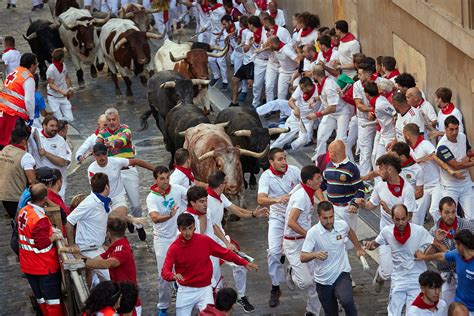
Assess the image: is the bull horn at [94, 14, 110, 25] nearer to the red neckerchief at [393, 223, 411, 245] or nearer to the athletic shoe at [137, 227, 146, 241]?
the athletic shoe at [137, 227, 146, 241]

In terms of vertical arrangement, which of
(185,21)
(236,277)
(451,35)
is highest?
(451,35)

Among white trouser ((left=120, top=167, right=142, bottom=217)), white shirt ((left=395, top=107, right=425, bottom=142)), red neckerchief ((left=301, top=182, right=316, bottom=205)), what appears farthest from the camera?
white trouser ((left=120, top=167, right=142, bottom=217))

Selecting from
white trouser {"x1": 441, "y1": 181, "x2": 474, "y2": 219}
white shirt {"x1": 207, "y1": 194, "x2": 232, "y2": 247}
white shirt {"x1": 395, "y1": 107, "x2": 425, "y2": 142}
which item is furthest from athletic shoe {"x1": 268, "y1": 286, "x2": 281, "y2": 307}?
white shirt {"x1": 395, "y1": 107, "x2": 425, "y2": 142}

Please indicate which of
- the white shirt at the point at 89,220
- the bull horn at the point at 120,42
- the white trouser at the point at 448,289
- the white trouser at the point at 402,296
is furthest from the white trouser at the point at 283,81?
the white trouser at the point at 448,289

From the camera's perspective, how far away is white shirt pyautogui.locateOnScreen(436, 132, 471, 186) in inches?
658

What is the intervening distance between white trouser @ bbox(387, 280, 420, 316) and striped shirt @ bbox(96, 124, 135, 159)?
18.3 ft

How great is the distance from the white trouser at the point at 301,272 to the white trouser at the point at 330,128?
16.3 feet

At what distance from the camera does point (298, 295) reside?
16.4 metres

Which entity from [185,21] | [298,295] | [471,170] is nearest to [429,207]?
[471,170]

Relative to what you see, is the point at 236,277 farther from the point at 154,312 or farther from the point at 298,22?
the point at 298,22

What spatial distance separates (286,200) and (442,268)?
243 cm

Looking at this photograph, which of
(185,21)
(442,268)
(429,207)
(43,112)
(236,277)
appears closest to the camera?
(442,268)

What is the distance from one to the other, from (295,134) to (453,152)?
205 inches

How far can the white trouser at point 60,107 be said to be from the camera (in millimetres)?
23844
